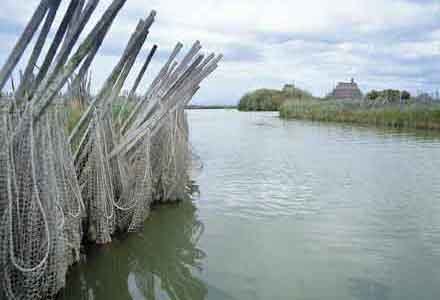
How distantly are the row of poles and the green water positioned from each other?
0.43 metres

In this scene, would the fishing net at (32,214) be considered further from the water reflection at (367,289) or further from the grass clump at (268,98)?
the grass clump at (268,98)

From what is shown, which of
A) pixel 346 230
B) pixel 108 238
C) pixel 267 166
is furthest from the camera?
pixel 267 166

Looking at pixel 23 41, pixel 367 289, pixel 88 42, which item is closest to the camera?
pixel 23 41

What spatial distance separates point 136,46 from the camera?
4.62m

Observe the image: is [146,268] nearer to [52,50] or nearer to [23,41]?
[52,50]

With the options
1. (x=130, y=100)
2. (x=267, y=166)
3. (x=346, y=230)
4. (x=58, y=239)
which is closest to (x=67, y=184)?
(x=58, y=239)

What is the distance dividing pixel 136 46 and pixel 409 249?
3901 mm

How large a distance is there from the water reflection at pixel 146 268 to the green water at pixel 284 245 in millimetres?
11

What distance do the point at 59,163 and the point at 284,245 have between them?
267 centimetres

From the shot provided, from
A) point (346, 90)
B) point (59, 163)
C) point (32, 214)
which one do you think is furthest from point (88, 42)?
point (346, 90)

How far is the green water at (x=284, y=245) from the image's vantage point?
3584mm

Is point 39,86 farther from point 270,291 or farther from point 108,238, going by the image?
point 270,291

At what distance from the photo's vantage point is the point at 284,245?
461 centimetres

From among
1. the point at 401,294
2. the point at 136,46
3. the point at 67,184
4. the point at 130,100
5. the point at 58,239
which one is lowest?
the point at 401,294
